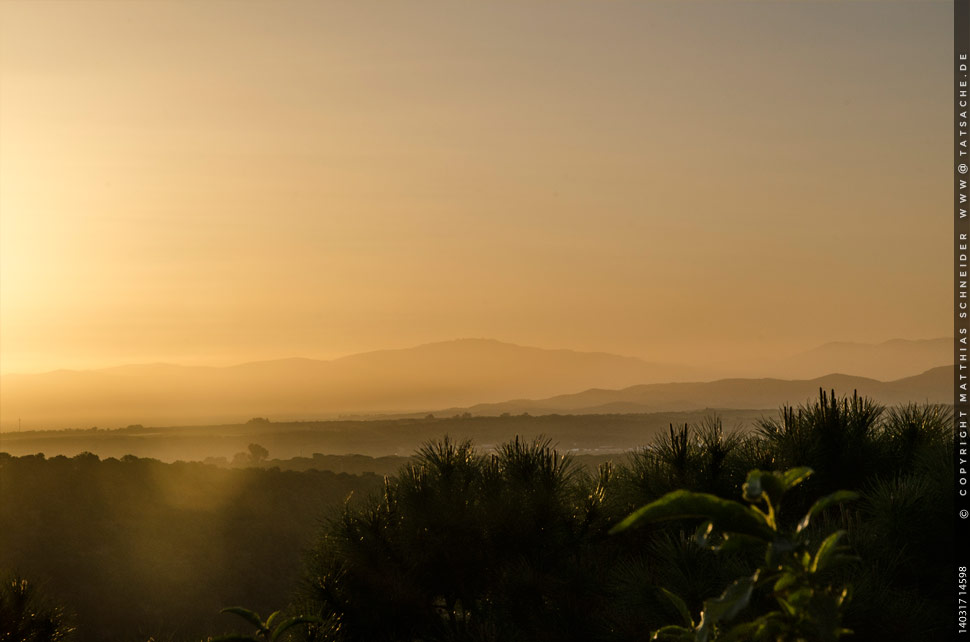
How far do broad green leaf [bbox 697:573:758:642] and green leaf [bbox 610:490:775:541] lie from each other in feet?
0.29

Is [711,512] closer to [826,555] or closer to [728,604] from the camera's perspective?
[728,604]

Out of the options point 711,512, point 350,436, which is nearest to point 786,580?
point 711,512

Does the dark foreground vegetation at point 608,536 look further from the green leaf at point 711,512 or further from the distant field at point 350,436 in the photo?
the distant field at point 350,436

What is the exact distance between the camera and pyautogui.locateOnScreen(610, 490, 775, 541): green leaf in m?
1.60

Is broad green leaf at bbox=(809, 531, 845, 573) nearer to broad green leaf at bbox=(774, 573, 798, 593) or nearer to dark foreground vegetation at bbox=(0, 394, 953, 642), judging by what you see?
broad green leaf at bbox=(774, 573, 798, 593)

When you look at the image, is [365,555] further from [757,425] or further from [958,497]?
[958,497]

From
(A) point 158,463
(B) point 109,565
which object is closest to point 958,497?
(B) point 109,565

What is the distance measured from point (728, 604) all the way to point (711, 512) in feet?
0.71

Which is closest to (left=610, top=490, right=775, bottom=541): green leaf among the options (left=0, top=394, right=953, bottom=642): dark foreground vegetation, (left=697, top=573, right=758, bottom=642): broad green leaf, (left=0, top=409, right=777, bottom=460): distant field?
(left=697, top=573, right=758, bottom=642): broad green leaf

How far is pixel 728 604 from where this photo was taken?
172 cm

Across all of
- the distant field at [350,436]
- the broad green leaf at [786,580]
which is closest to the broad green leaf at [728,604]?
the broad green leaf at [786,580]

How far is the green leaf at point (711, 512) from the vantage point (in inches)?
63.2

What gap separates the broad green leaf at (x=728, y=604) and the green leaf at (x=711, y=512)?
9cm

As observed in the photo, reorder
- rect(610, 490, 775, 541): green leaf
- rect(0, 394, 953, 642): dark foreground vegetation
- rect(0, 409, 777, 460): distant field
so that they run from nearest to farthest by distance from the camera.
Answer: rect(610, 490, 775, 541): green leaf
rect(0, 394, 953, 642): dark foreground vegetation
rect(0, 409, 777, 460): distant field
